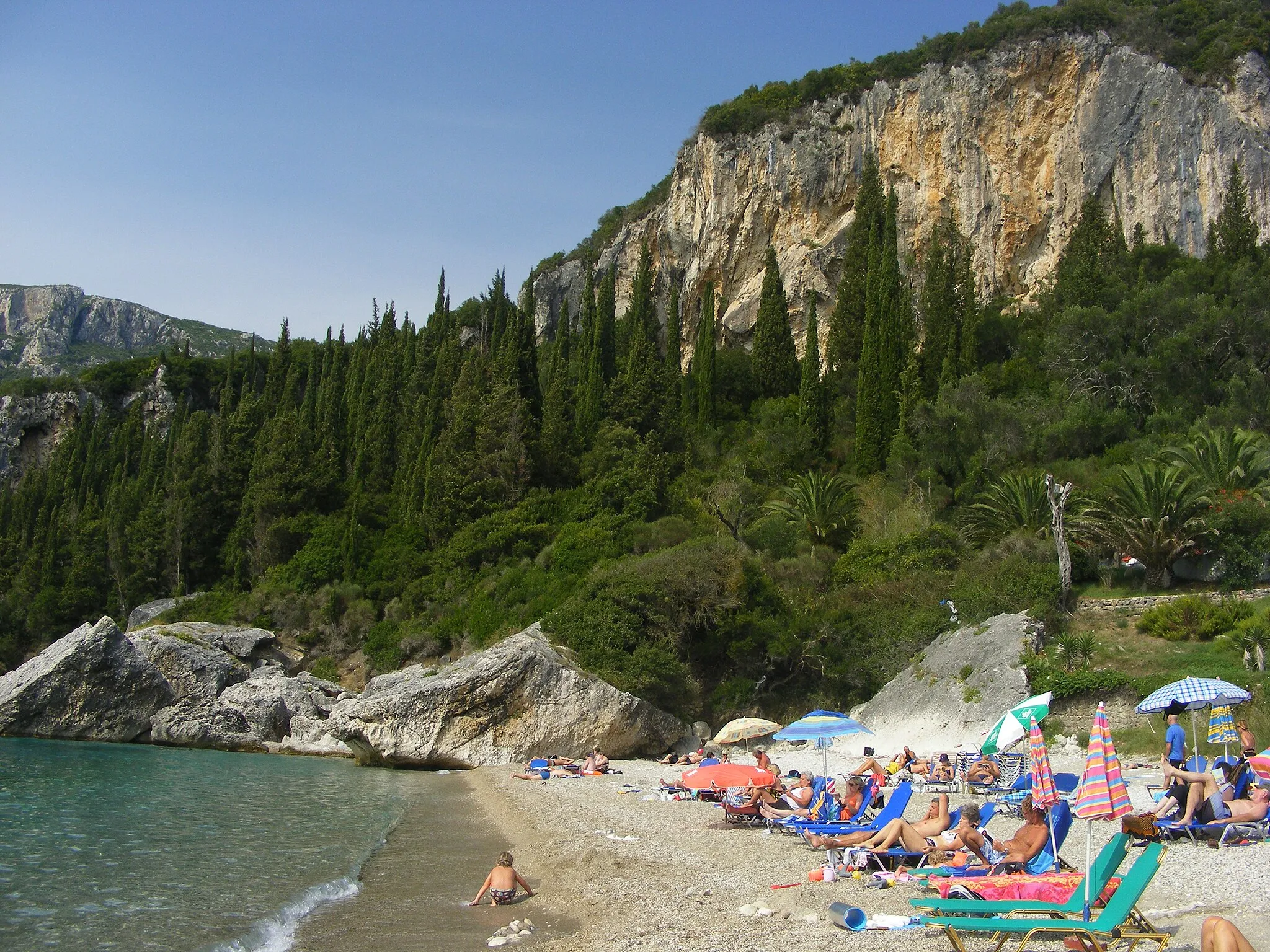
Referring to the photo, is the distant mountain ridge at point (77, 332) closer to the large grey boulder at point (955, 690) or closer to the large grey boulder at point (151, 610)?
the large grey boulder at point (151, 610)

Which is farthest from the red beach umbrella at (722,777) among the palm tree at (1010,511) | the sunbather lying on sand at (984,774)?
the palm tree at (1010,511)

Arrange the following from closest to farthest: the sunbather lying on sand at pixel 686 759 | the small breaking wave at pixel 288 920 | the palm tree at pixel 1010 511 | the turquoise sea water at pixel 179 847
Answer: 1. the small breaking wave at pixel 288 920
2. the turquoise sea water at pixel 179 847
3. the sunbather lying on sand at pixel 686 759
4. the palm tree at pixel 1010 511

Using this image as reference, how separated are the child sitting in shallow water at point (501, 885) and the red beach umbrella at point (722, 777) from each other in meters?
6.05

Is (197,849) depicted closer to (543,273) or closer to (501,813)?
(501,813)

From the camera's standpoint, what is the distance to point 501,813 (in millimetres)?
17141

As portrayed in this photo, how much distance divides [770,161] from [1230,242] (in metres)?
26.4

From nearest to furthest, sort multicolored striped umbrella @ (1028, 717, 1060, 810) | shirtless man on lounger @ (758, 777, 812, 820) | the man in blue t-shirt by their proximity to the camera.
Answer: multicolored striped umbrella @ (1028, 717, 1060, 810), the man in blue t-shirt, shirtless man on lounger @ (758, 777, 812, 820)

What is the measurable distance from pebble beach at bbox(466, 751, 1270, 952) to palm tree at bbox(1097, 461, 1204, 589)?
11.1m

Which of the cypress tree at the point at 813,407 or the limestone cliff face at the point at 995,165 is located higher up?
the limestone cliff face at the point at 995,165

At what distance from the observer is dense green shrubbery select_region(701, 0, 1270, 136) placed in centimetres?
5025

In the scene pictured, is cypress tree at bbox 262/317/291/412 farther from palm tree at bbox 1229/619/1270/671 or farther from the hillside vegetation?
palm tree at bbox 1229/619/1270/671

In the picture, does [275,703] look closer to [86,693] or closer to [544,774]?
[86,693]

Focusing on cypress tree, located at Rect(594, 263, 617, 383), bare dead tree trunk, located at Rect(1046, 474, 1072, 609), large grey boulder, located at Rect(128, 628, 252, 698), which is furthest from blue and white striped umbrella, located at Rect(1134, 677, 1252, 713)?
cypress tree, located at Rect(594, 263, 617, 383)

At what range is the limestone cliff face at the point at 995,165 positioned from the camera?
158 ft
